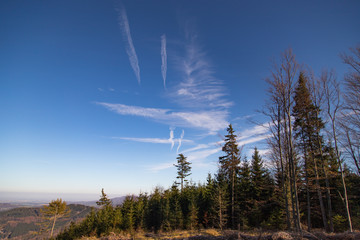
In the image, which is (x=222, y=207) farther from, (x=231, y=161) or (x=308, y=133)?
(x=308, y=133)

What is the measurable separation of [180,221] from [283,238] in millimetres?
20027

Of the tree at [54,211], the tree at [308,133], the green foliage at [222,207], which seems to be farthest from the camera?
the tree at [54,211]

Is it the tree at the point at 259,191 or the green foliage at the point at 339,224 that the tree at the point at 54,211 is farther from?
the green foliage at the point at 339,224

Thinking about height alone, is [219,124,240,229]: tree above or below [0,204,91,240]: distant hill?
above

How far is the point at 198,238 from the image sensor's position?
8453 mm

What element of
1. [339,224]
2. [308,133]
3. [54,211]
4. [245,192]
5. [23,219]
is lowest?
[23,219]

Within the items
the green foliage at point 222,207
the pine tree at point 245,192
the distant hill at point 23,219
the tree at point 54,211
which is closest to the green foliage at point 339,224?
the green foliage at point 222,207

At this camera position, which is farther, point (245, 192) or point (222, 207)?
point (245, 192)

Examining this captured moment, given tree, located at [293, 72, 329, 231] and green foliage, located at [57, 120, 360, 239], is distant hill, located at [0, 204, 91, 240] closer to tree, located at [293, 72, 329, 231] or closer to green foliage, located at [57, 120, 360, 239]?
green foliage, located at [57, 120, 360, 239]

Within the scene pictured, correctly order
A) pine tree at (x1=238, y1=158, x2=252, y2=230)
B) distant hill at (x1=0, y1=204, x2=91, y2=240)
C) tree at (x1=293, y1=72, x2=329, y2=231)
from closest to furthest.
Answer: tree at (x1=293, y1=72, x2=329, y2=231)
pine tree at (x1=238, y1=158, x2=252, y2=230)
distant hill at (x1=0, y1=204, x2=91, y2=240)

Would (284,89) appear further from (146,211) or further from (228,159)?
(146,211)

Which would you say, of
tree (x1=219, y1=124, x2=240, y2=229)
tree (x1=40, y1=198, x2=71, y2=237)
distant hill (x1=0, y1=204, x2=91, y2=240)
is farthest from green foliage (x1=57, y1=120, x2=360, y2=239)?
distant hill (x1=0, y1=204, x2=91, y2=240)

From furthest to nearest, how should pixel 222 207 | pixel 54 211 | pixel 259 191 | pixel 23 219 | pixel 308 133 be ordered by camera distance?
pixel 23 219, pixel 54 211, pixel 259 191, pixel 222 207, pixel 308 133

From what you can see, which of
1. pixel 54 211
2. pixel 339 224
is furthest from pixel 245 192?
pixel 54 211
